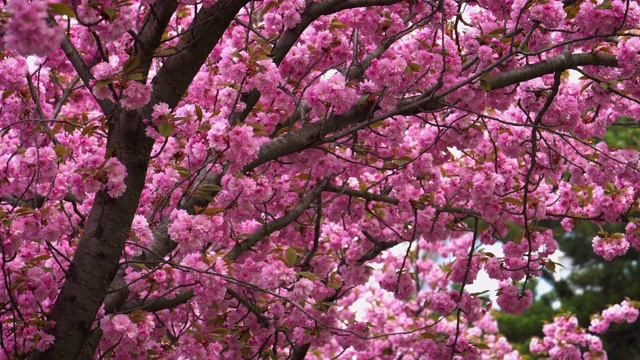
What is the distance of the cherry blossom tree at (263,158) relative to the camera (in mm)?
3367

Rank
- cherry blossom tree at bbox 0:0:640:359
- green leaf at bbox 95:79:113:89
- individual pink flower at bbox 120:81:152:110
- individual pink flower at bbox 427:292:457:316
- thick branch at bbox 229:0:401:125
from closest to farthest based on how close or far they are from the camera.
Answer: green leaf at bbox 95:79:113:89
individual pink flower at bbox 120:81:152:110
cherry blossom tree at bbox 0:0:640:359
thick branch at bbox 229:0:401:125
individual pink flower at bbox 427:292:457:316

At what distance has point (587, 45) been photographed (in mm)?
4398

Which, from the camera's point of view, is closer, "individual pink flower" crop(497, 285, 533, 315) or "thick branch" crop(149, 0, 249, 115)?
"thick branch" crop(149, 0, 249, 115)

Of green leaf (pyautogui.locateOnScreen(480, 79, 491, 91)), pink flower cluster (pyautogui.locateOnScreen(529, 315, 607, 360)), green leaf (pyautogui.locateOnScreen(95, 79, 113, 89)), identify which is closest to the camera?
green leaf (pyautogui.locateOnScreen(95, 79, 113, 89))

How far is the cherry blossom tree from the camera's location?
3.37 metres

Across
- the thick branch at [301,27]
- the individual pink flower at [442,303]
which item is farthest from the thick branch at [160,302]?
the individual pink flower at [442,303]

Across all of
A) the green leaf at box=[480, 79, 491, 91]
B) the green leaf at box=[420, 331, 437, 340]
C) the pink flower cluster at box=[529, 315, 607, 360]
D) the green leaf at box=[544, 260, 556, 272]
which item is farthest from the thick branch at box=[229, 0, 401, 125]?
the pink flower cluster at box=[529, 315, 607, 360]

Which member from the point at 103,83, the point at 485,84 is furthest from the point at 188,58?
the point at 485,84

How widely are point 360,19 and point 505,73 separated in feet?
2.66

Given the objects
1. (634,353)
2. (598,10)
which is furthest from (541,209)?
(634,353)

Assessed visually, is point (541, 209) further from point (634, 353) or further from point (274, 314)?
point (634, 353)

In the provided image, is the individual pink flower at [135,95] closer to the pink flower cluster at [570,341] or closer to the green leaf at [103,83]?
the green leaf at [103,83]

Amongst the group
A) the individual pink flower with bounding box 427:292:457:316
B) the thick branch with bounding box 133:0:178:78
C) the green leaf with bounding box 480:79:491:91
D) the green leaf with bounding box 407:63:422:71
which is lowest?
the thick branch with bounding box 133:0:178:78

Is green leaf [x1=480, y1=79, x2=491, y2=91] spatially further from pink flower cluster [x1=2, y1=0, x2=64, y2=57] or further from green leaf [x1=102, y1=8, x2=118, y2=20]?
pink flower cluster [x1=2, y1=0, x2=64, y2=57]
